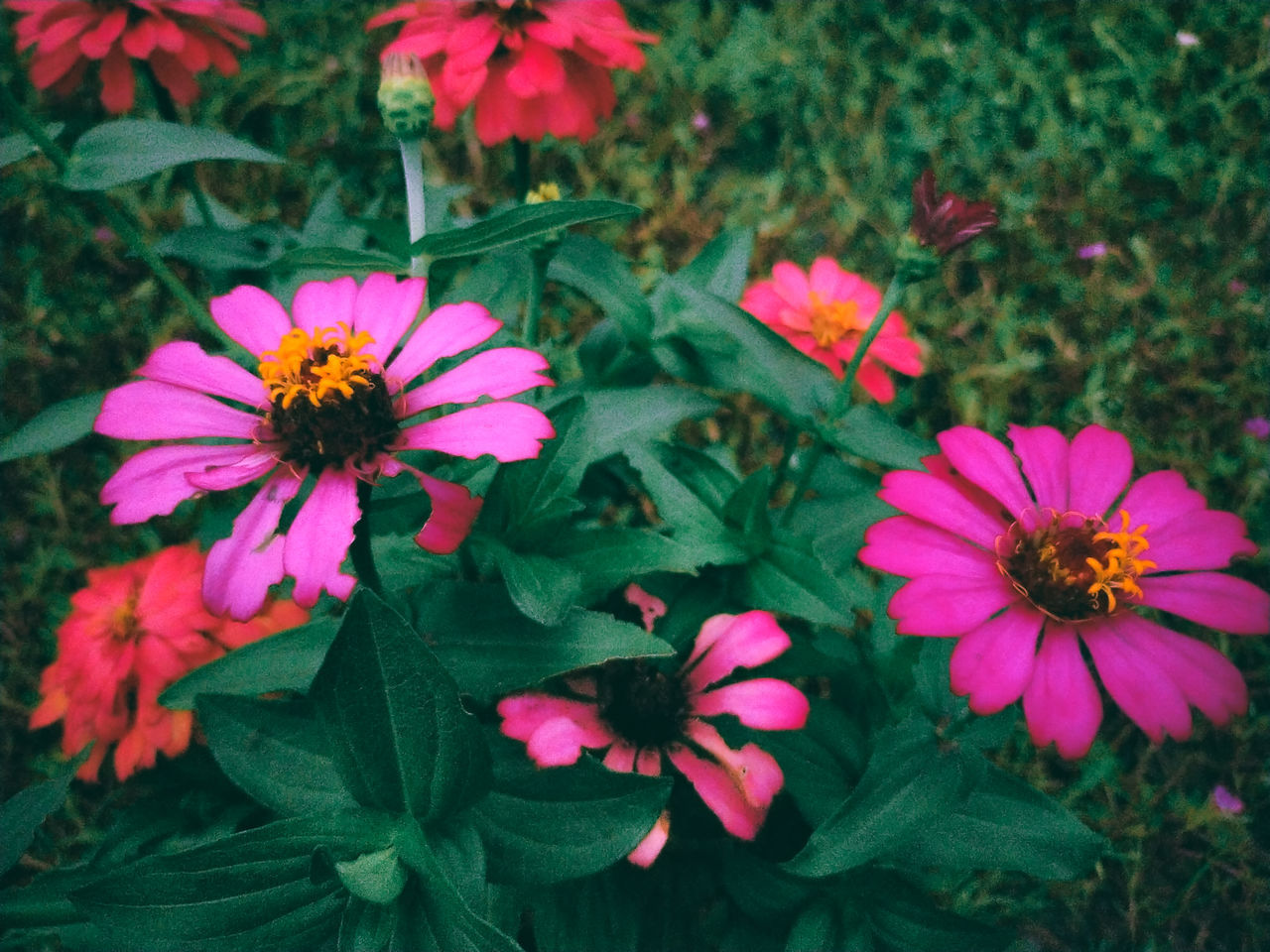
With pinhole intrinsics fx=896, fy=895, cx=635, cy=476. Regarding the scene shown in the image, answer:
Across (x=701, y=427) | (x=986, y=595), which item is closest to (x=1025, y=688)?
(x=986, y=595)

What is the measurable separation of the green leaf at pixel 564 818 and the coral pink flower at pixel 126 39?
0.71 meters

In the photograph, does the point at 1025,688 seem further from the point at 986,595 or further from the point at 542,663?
the point at 542,663

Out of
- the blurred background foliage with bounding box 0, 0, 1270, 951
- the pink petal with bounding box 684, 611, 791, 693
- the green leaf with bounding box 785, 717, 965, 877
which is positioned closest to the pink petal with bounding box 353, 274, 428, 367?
the pink petal with bounding box 684, 611, 791, 693

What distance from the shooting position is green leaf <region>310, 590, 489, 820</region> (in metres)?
0.50

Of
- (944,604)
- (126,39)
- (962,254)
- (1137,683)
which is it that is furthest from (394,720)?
(962,254)

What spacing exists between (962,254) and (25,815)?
1425mm

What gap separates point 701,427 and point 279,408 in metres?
0.79

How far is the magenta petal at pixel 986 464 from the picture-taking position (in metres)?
0.58

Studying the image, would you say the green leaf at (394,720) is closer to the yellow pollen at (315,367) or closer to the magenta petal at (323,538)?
the magenta petal at (323,538)

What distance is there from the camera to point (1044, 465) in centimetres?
62

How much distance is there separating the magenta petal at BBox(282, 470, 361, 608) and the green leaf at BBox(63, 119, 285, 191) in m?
0.31

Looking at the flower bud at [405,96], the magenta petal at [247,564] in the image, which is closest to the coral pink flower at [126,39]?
the flower bud at [405,96]

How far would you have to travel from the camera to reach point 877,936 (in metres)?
0.72

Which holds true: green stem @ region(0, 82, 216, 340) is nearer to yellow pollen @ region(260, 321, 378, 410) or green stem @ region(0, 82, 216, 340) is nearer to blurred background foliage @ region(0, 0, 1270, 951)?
yellow pollen @ region(260, 321, 378, 410)
